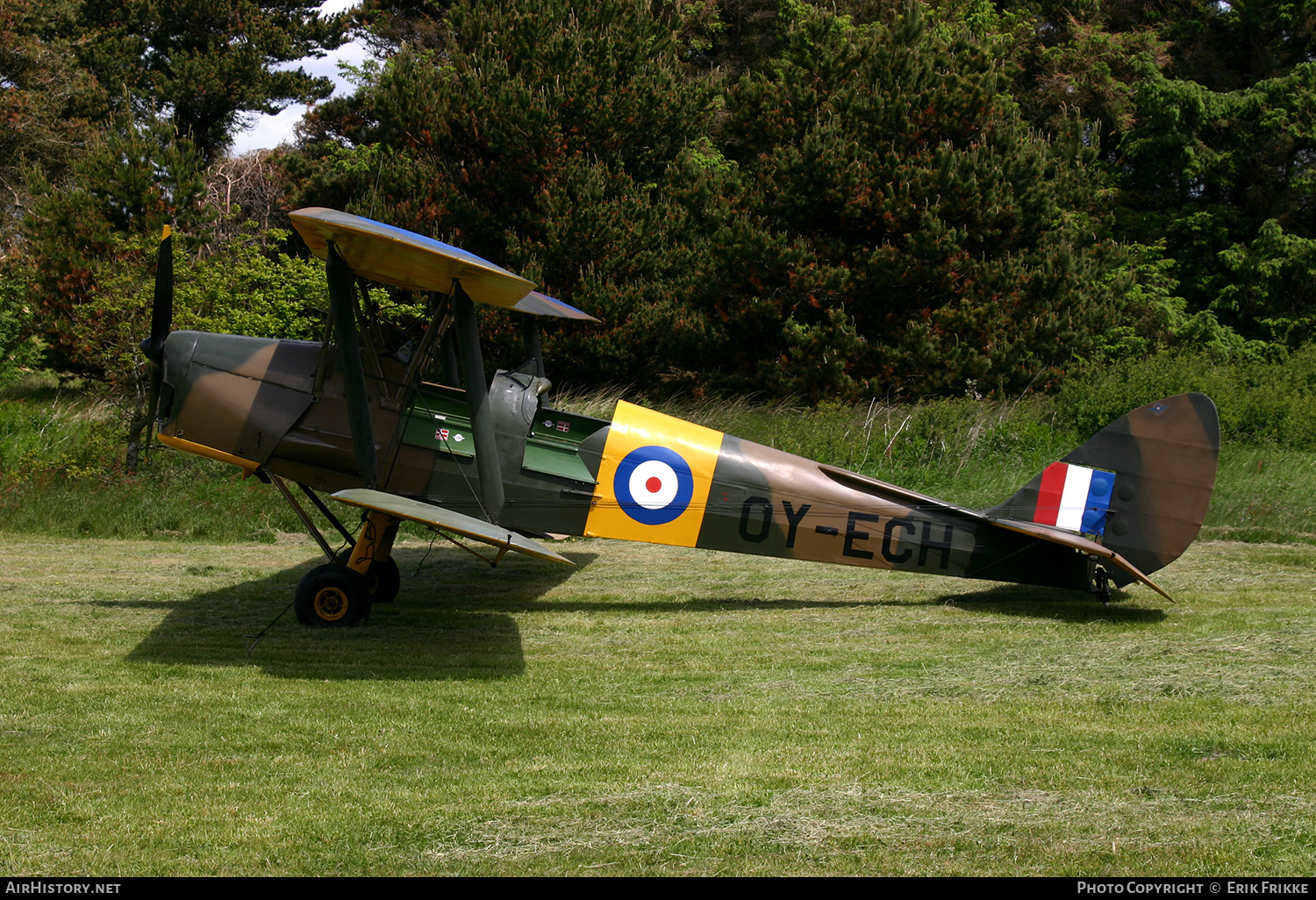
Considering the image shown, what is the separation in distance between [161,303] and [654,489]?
3.79 metres

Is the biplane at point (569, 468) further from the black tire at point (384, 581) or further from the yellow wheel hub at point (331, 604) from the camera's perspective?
the black tire at point (384, 581)

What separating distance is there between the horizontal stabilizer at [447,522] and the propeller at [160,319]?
2.34 meters

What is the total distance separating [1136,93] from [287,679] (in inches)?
977

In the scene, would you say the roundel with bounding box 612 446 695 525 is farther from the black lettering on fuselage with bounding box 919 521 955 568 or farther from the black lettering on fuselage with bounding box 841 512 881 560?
the black lettering on fuselage with bounding box 919 521 955 568

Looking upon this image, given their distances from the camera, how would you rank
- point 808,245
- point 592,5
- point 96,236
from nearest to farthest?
1. point 808,245
2. point 96,236
3. point 592,5

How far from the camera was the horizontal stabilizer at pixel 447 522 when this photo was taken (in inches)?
226

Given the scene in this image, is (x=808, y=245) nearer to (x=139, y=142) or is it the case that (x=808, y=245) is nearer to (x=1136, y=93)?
(x=1136, y=93)

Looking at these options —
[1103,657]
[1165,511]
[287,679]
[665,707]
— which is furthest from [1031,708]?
[287,679]

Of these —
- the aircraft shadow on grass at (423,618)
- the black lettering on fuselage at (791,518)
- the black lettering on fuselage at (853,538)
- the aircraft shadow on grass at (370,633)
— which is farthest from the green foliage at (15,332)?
the black lettering on fuselage at (853,538)

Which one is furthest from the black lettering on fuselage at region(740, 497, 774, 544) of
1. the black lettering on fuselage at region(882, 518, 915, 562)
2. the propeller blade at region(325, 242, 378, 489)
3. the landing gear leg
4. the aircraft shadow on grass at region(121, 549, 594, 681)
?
the propeller blade at region(325, 242, 378, 489)

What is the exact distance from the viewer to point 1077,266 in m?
18.8

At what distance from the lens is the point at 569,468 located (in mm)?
7695

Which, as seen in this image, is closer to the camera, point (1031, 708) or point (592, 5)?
point (1031, 708)

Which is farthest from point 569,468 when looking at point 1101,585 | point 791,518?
point 1101,585
